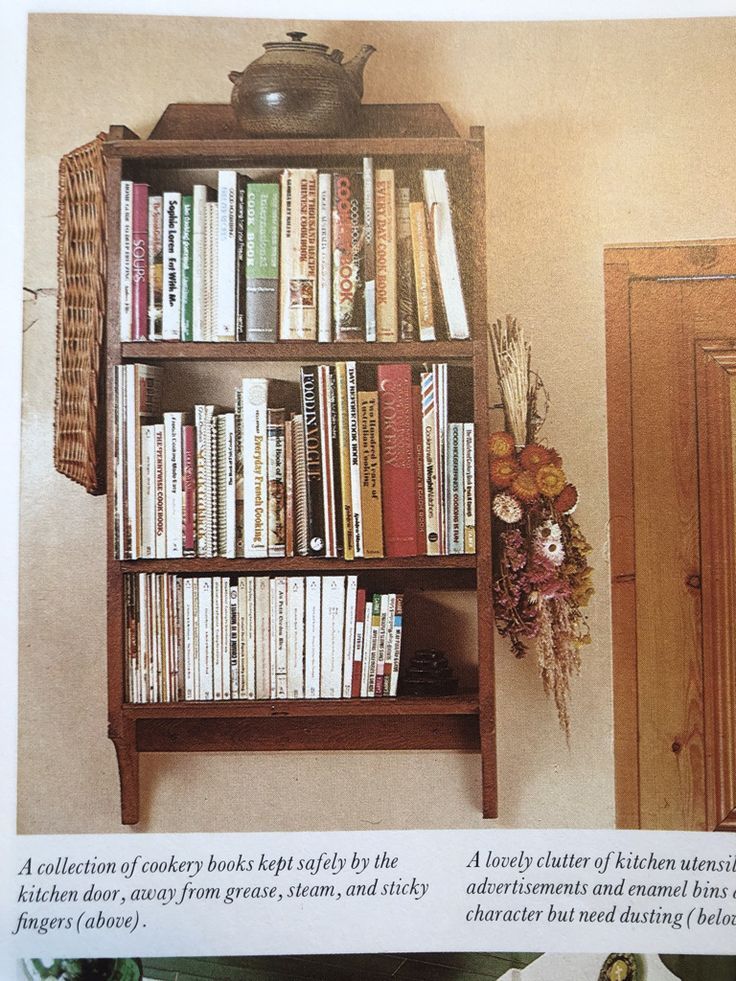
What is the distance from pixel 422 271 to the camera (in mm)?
1164

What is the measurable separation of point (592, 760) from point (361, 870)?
38 cm

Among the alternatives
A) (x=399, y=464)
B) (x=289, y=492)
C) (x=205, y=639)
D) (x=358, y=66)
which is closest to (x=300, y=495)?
(x=289, y=492)

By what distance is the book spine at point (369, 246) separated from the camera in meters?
1.16

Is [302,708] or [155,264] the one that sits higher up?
[155,264]

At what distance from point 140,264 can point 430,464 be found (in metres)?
0.50

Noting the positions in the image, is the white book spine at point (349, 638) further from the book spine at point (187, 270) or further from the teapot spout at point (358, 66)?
the teapot spout at point (358, 66)

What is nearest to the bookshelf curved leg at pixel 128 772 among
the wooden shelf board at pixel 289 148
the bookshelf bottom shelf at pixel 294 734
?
the bookshelf bottom shelf at pixel 294 734

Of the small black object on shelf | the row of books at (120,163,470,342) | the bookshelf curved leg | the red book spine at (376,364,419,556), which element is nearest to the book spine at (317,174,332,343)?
the row of books at (120,163,470,342)

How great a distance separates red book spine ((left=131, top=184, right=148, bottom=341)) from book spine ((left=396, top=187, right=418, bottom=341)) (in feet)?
1.17

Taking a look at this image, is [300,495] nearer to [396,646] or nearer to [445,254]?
[396,646]

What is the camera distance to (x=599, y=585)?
1.21m

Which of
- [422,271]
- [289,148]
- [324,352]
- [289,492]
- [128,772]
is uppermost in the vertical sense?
[289,148]

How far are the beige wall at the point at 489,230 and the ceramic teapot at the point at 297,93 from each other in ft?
0.16

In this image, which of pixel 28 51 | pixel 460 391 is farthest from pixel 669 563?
pixel 28 51
